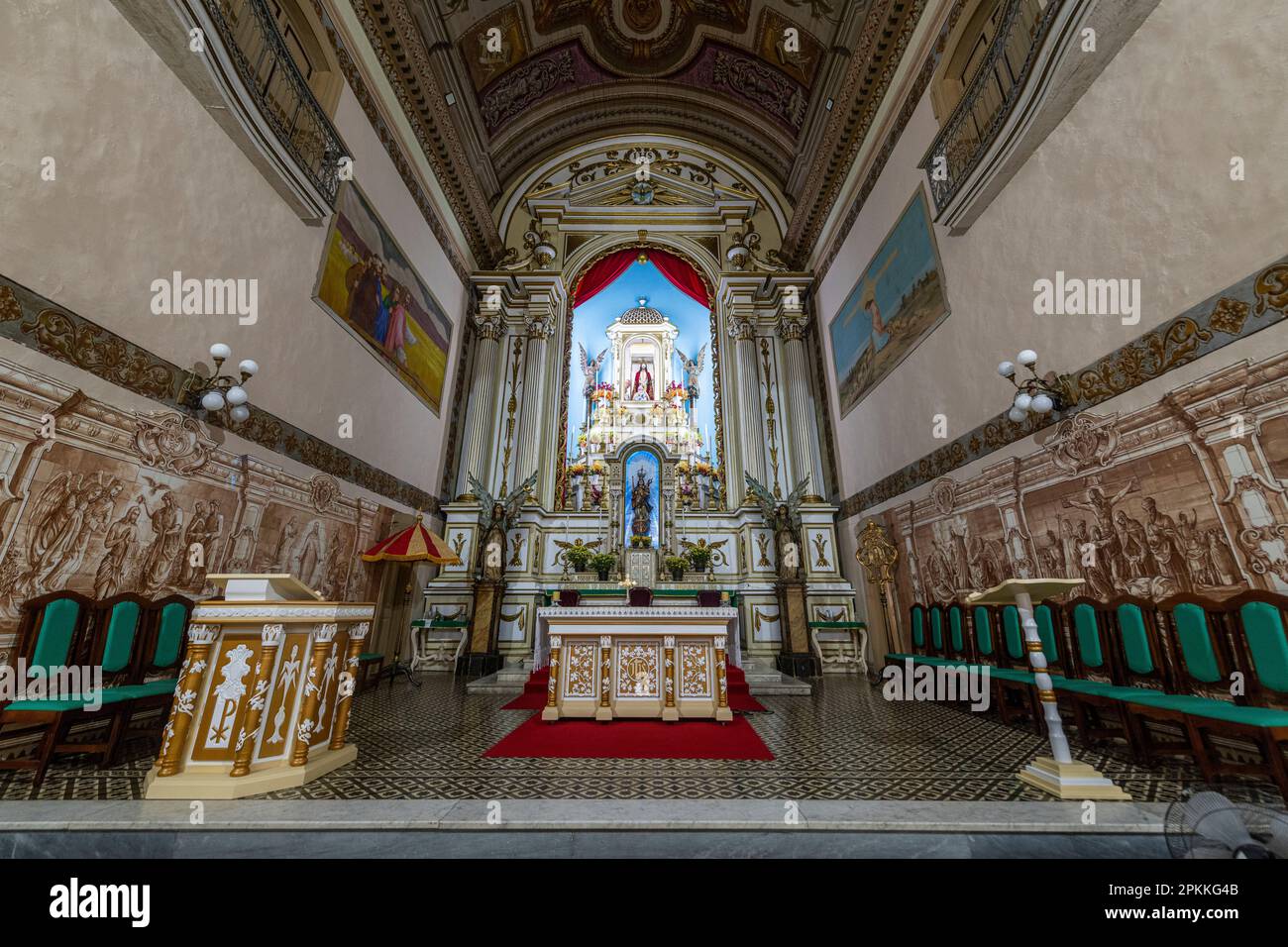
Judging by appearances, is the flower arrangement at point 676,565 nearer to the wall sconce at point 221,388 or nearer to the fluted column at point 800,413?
the fluted column at point 800,413

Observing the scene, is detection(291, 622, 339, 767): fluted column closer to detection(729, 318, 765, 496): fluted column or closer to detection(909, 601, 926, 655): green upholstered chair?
detection(909, 601, 926, 655): green upholstered chair

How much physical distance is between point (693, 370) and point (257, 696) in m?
14.1

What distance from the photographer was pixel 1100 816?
222 cm

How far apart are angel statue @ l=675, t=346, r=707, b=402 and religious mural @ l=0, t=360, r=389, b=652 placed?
1123cm

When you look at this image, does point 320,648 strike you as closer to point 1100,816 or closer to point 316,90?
point 1100,816

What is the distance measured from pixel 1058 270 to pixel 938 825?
4624 millimetres

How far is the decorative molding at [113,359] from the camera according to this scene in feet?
10.1

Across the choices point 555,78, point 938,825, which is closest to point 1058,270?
point 938,825

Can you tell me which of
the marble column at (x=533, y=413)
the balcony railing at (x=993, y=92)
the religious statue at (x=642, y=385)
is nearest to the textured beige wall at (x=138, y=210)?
the marble column at (x=533, y=413)

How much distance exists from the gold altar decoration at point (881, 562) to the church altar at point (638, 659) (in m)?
3.28

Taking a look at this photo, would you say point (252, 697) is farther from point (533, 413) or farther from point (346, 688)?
point (533, 413)

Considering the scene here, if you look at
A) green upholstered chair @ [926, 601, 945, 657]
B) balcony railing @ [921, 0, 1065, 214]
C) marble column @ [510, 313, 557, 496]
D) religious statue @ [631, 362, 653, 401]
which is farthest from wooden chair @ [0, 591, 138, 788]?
religious statue @ [631, 362, 653, 401]

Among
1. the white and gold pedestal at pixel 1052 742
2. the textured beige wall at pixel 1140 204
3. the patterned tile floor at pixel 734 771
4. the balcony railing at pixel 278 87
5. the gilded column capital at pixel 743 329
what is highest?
the gilded column capital at pixel 743 329

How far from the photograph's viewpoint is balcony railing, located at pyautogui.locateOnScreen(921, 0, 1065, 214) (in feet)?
14.7
